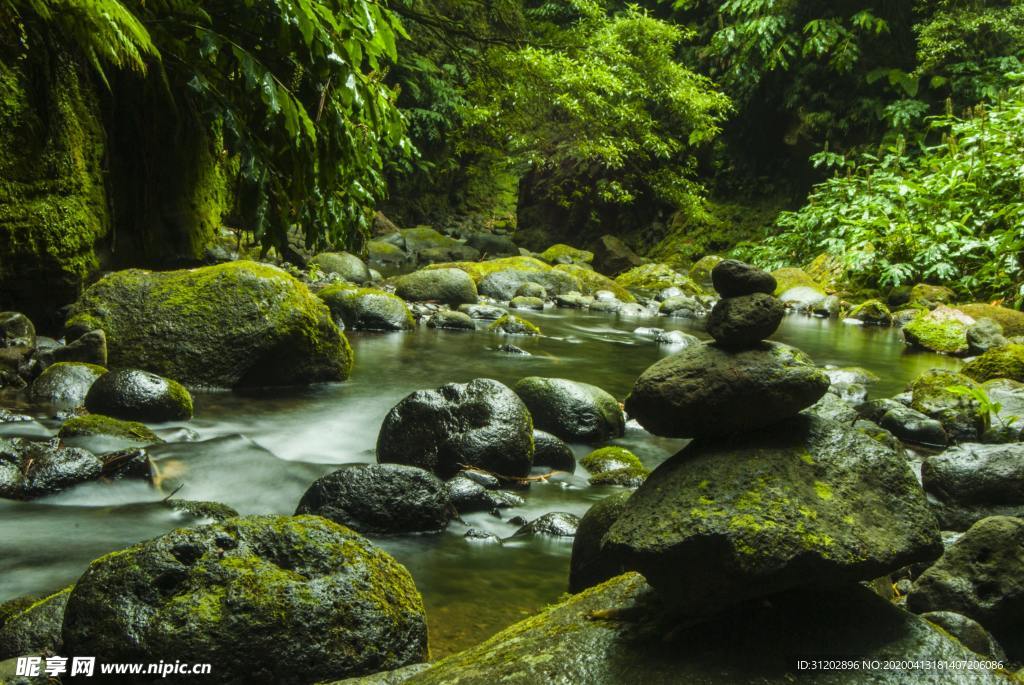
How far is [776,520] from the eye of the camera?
5.80 ft

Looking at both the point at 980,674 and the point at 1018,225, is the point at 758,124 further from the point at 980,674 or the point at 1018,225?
the point at 980,674

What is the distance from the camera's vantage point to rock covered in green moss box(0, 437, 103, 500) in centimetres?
384

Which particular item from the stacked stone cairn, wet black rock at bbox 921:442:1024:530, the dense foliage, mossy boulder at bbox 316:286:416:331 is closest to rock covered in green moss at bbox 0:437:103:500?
the stacked stone cairn

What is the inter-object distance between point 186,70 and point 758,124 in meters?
21.5

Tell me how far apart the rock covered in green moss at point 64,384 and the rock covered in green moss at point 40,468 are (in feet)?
4.04

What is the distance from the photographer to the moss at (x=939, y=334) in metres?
11.5

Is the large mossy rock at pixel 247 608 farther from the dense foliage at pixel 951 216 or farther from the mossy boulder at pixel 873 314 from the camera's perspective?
the mossy boulder at pixel 873 314

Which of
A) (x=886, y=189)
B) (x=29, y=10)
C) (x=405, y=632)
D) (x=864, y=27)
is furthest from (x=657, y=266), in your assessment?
(x=405, y=632)

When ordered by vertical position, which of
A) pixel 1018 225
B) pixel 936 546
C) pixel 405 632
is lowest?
pixel 405 632

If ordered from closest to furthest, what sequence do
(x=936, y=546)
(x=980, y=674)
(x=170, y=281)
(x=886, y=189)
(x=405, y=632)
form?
1. (x=980, y=674)
2. (x=936, y=546)
3. (x=405, y=632)
4. (x=170, y=281)
5. (x=886, y=189)

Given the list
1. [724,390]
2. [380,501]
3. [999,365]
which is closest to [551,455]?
[380,501]

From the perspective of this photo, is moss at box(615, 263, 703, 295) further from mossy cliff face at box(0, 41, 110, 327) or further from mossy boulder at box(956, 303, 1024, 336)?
mossy cliff face at box(0, 41, 110, 327)

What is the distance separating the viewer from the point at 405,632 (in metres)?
2.42

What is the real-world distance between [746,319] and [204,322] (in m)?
5.21
